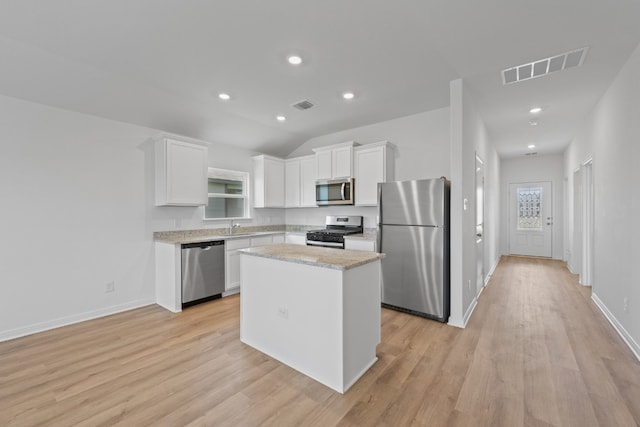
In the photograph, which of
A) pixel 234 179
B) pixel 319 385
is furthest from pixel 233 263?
pixel 319 385

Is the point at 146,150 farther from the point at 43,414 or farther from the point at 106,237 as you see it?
the point at 43,414

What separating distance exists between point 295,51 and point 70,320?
3.98 meters

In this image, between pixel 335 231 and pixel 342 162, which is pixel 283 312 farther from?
pixel 342 162

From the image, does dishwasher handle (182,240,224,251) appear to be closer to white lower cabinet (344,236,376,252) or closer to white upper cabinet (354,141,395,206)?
white lower cabinet (344,236,376,252)

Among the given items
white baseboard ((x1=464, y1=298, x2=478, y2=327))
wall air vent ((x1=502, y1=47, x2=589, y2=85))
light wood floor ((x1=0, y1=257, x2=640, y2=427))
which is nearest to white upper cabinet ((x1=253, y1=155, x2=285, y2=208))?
light wood floor ((x1=0, y1=257, x2=640, y2=427))

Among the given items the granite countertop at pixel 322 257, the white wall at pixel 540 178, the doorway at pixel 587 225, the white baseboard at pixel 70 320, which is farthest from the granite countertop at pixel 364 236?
the white wall at pixel 540 178

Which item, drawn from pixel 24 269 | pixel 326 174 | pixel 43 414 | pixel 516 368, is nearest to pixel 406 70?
pixel 326 174

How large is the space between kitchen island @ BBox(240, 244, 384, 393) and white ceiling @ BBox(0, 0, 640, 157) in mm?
1854

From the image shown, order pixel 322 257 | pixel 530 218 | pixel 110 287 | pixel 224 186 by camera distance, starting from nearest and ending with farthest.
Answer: pixel 322 257, pixel 110 287, pixel 224 186, pixel 530 218

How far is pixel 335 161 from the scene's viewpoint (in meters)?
4.73

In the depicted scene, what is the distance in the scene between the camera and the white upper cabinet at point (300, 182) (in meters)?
5.23

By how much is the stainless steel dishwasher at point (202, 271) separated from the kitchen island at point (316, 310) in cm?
155

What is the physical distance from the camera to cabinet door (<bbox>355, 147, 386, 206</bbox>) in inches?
169

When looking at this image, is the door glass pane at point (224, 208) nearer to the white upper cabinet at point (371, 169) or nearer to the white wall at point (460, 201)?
the white upper cabinet at point (371, 169)
